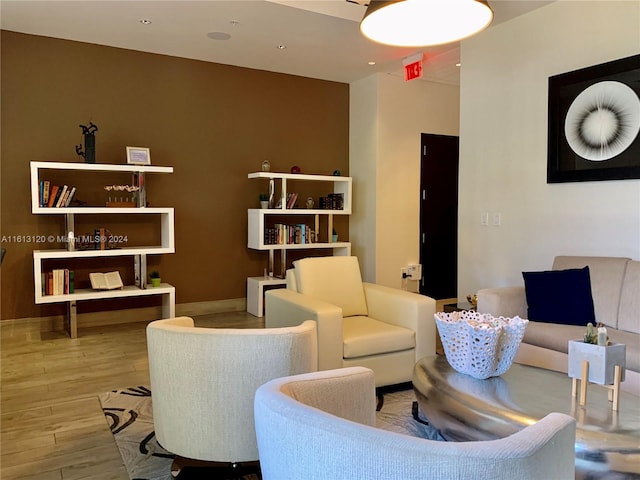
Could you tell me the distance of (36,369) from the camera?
12.0ft

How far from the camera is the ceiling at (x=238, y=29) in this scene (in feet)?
13.1

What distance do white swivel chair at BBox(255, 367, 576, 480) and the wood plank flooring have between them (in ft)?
4.90

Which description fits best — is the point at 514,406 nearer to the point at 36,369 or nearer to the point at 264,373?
the point at 264,373

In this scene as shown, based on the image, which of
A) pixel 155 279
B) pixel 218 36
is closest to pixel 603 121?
pixel 218 36

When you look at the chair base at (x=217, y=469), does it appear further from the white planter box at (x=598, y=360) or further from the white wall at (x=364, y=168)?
Result: the white wall at (x=364, y=168)

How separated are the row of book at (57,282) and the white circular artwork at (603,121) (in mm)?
4418

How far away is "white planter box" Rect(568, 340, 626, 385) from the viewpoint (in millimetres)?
1996

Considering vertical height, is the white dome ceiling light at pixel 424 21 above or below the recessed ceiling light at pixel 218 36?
below

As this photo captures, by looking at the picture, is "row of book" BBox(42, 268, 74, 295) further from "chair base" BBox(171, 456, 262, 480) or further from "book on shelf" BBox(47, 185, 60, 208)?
"chair base" BBox(171, 456, 262, 480)

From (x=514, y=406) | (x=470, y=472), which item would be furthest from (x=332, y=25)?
(x=470, y=472)

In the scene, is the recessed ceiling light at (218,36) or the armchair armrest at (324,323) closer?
the armchair armrest at (324,323)

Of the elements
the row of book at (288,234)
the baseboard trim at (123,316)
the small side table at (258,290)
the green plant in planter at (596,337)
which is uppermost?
the row of book at (288,234)

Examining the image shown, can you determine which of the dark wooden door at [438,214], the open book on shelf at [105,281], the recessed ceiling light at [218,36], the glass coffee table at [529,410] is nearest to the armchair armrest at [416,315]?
the glass coffee table at [529,410]

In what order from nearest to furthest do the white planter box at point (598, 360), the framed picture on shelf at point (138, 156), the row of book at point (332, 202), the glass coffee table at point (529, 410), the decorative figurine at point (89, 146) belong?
the glass coffee table at point (529, 410), the white planter box at point (598, 360), the decorative figurine at point (89, 146), the framed picture on shelf at point (138, 156), the row of book at point (332, 202)
